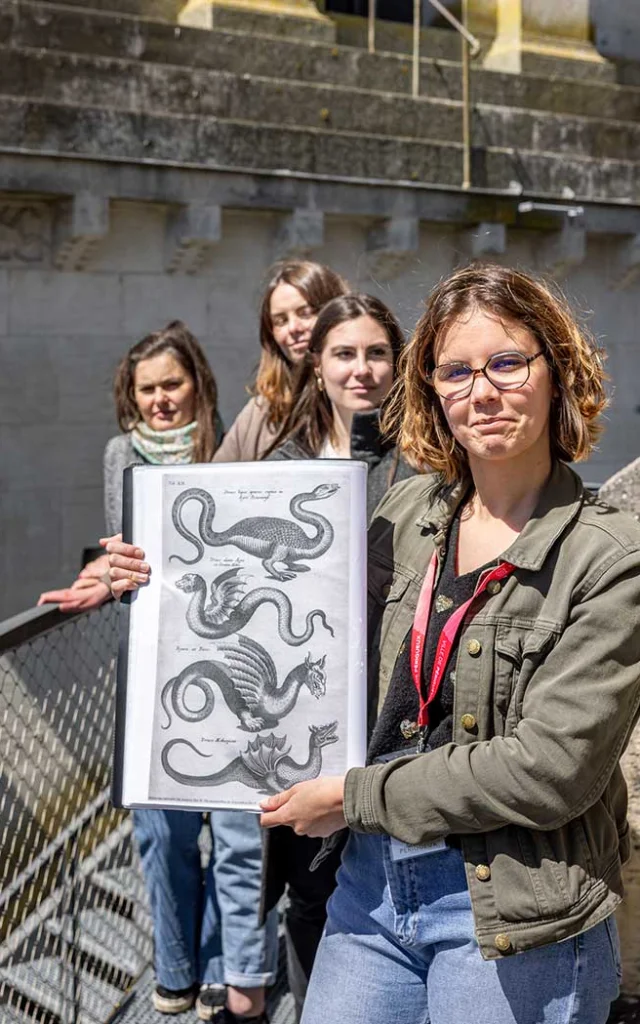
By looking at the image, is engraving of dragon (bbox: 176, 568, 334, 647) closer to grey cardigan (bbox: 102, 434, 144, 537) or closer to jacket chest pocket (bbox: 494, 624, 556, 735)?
jacket chest pocket (bbox: 494, 624, 556, 735)

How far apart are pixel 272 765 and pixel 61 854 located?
1379 millimetres

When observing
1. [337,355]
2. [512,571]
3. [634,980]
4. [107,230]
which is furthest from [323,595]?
[107,230]

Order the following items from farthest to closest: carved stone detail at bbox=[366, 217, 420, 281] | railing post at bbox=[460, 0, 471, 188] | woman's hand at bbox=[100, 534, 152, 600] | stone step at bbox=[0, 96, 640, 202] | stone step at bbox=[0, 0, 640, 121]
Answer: railing post at bbox=[460, 0, 471, 188] → carved stone detail at bbox=[366, 217, 420, 281] → stone step at bbox=[0, 0, 640, 121] → stone step at bbox=[0, 96, 640, 202] → woman's hand at bbox=[100, 534, 152, 600]

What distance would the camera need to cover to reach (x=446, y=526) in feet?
6.31

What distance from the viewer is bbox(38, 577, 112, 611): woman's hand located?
2.80 meters

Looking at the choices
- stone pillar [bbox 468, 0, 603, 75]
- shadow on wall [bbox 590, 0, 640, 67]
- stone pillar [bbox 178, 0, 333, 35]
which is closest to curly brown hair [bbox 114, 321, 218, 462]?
stone pillar [bbox 178, 0, 333, 35]

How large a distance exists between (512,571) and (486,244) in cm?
680

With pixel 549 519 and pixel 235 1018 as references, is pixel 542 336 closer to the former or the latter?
pixel 549 519

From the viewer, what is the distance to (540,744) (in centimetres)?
166

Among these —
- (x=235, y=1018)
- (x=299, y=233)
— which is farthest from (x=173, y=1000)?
(x=299, y=233)

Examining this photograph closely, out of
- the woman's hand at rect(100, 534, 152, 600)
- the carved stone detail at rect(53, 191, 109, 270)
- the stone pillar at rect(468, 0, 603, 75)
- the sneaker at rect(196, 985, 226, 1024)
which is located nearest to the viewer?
the woman's hand at rect(100, 534, 152, 600)

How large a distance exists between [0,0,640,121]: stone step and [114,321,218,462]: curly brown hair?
5.07m

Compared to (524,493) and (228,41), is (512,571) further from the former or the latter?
(228,41)

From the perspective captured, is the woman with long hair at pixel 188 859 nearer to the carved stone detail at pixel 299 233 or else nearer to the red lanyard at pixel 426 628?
the red lanyard at pixel 426 628
